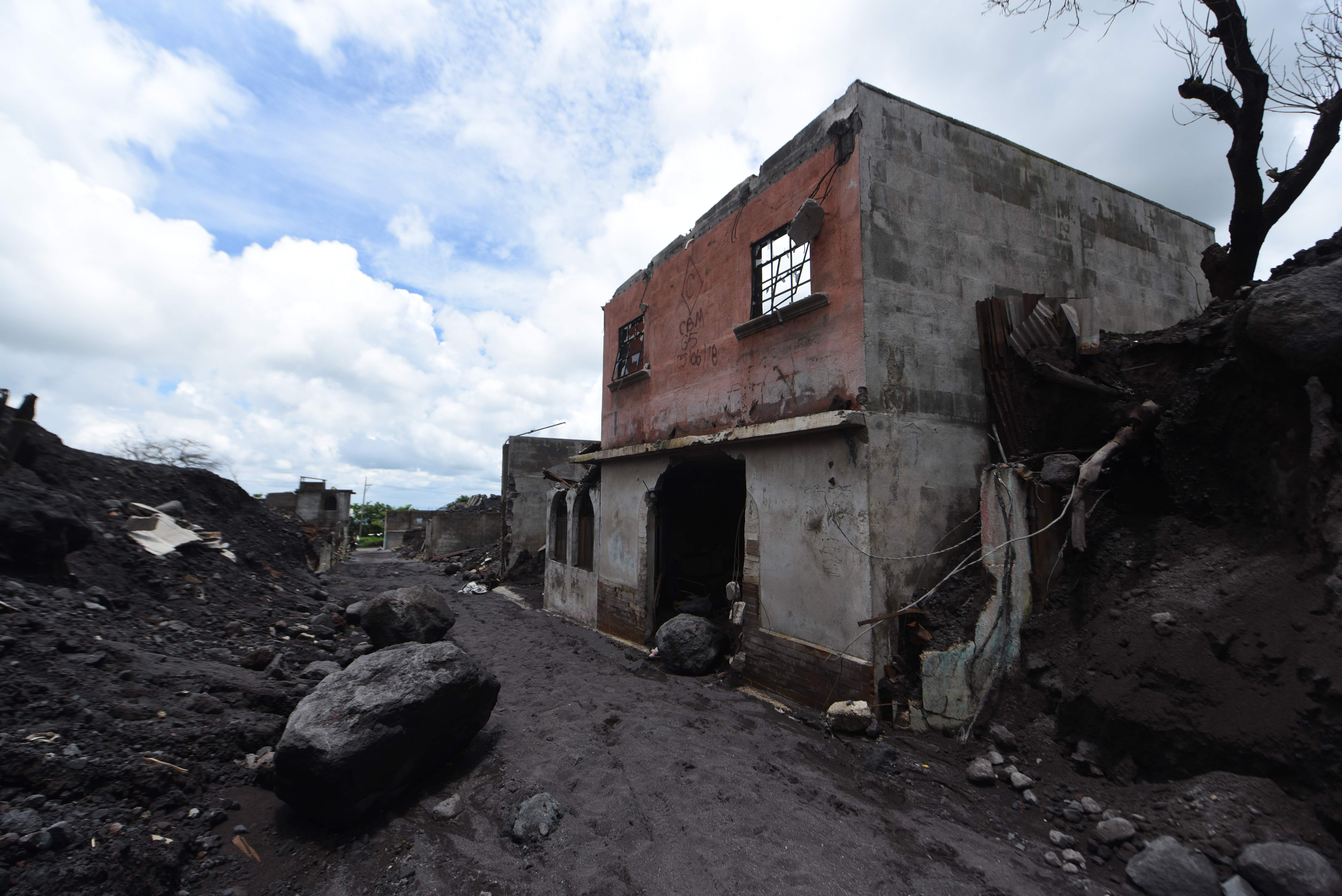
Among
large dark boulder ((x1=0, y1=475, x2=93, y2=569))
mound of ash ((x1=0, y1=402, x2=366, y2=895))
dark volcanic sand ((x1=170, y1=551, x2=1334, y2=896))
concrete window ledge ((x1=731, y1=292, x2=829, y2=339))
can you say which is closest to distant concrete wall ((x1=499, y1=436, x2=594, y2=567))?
mound of ash ((x1=0, y1=402, x2=366, y2=895))

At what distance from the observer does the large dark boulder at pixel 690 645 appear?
778 cm

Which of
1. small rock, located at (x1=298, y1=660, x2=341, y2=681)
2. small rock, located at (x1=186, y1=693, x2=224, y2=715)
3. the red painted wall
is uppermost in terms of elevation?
the red painted wall

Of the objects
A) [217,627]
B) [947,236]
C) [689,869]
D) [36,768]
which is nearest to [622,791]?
[689,869]

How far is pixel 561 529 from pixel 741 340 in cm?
774

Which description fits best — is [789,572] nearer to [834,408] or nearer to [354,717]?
[834,408]

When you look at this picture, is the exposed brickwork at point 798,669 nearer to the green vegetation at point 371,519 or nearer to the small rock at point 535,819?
the small rock at point 535,819

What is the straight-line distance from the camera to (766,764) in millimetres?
4871

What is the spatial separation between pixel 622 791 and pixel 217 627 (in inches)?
218

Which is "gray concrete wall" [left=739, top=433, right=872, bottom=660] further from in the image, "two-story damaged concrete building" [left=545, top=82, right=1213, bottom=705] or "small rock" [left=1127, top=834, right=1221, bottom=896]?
"small rock" [left=1127, top=834, right=1221, bottom=896]

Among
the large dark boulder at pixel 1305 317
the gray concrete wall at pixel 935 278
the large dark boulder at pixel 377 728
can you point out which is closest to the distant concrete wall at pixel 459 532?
the large dark boulder at pixel 377 728

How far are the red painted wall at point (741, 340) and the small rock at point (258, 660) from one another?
579 cm

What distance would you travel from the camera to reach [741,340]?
795 centimetres

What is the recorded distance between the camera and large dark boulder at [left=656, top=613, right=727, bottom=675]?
778 centimetres

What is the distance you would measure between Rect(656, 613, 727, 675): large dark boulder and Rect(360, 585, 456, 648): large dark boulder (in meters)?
2.91
